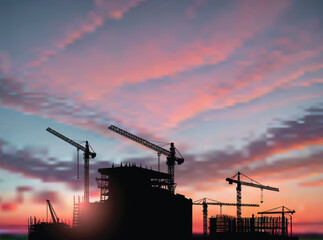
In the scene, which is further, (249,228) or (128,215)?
(249,228)

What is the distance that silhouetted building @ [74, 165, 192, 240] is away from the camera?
155 meters

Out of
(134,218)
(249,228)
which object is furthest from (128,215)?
(249,228)

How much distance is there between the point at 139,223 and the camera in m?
155

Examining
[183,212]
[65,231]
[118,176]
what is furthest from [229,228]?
[65,231]

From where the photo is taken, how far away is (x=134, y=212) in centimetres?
15662

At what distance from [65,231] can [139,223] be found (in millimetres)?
31846

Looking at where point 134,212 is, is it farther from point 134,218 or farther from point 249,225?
point 249,225

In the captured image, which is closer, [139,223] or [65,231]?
[139,223]

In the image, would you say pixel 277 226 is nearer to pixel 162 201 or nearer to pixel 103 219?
pixel 162 201

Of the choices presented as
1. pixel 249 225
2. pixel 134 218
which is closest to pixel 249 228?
pixel 249 225

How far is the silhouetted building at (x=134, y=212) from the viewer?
155 metres

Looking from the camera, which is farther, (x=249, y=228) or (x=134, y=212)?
(x=249, y=228)

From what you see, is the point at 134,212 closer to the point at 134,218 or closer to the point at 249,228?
the point at 134,218

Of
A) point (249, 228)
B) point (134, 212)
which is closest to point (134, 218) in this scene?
point (134, 212)
